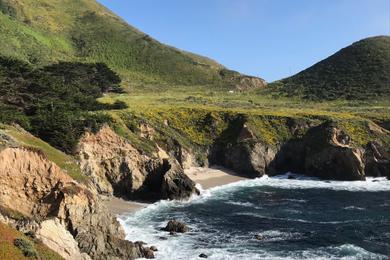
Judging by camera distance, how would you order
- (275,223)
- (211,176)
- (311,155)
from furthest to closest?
(311,155) → (211,176) → (275,223)

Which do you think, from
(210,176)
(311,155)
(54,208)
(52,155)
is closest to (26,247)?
(54,208)

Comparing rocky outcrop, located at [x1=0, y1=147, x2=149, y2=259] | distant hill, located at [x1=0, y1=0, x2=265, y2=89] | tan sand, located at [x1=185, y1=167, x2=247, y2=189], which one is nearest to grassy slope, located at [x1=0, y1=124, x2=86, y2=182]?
rocky outcrop, located at [x1=0, y1=147, x2=149, y2=259]

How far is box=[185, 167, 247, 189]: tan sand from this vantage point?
7269 centimetres

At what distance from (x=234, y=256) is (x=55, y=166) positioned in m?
16.8

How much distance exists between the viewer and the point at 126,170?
62.2 meters

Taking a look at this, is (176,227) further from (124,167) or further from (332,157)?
(332,157)

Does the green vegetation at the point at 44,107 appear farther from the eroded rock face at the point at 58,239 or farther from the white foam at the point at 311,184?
the white foam at the point at 311,184

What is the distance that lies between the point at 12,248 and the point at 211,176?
5164 cm

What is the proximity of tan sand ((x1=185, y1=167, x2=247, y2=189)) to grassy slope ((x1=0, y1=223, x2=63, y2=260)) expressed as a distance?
4157 cm

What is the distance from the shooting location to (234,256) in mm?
39375

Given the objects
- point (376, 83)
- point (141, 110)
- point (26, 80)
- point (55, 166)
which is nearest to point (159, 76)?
point (376, 83)

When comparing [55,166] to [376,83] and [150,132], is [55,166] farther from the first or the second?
[376,83]

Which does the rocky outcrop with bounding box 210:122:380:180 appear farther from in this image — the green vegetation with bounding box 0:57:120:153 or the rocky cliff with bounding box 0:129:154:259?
the rocky cliff with bounding box 0:129:154:259

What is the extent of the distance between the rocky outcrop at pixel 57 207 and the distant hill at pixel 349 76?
112846mm
